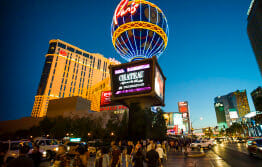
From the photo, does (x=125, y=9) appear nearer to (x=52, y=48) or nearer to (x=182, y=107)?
(x=182, y=107)

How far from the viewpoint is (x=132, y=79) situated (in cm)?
2658

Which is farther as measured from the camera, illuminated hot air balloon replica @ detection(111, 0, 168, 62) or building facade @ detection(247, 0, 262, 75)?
building facade @ detection(247, 0, 262, 75)

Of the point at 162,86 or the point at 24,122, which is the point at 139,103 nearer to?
the point at 162,86

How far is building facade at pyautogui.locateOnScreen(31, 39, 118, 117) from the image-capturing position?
113m

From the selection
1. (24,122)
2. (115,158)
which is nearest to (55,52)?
(24,122)

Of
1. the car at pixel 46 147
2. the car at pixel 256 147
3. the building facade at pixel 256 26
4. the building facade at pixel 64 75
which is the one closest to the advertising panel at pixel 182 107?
the building facade at pixel 256 26

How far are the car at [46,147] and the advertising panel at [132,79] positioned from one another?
13103 mm

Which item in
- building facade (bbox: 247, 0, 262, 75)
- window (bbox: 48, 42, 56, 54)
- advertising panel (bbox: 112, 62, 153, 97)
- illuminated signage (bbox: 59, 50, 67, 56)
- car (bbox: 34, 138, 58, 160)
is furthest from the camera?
window (bbox: 48, 42, 56, 54)

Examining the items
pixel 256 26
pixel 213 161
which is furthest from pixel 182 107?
pixel 213 161

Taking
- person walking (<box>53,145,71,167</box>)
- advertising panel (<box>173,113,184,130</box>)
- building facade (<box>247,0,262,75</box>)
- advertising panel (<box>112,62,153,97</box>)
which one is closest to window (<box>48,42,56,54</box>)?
advertising panel (<box>173,113,184,130</box>)

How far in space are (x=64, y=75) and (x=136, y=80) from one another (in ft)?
358

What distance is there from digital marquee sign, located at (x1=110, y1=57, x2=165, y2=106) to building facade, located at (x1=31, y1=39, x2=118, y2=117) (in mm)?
102622

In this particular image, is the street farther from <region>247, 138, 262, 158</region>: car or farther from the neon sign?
the neon sign

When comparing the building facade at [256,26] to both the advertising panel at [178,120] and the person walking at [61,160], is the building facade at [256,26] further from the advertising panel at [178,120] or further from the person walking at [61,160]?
the person walking at [61,160]
